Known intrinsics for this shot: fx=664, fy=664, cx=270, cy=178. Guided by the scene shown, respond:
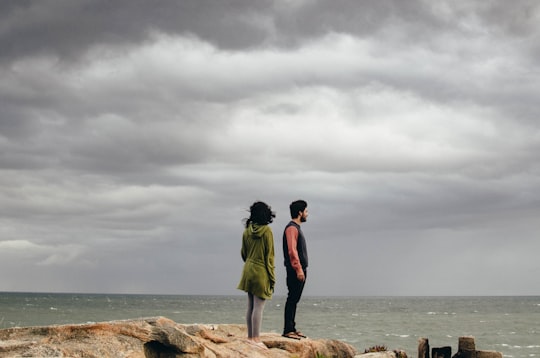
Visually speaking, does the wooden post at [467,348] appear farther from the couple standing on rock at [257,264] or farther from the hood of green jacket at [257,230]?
the hood of green jacket at [257,230]

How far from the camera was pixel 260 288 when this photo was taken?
11258mm

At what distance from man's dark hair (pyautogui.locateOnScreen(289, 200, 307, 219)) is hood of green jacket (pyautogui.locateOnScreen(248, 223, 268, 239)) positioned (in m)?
1.06

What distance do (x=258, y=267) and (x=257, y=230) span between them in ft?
2.08

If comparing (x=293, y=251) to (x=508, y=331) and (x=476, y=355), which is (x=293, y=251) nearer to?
(x=476, y=355)

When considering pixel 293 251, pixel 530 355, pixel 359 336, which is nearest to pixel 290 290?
pixel 293 251

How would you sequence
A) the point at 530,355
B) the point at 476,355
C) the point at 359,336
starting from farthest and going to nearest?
1. the point at 359,336
2. the point at 530,355
3. the point at 476,355

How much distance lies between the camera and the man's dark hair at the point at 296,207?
12.2 metres

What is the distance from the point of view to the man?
1214cm

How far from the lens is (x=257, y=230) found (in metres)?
11.3

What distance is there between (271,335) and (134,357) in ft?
14.0

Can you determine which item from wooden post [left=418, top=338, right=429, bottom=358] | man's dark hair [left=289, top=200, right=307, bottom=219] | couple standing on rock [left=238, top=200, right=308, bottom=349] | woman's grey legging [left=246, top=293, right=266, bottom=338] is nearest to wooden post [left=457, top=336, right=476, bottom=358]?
wooden post [left=418, top=338, right=429, bottom=358]

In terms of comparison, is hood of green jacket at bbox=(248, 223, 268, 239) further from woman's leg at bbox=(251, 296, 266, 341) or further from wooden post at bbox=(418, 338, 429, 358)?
wooden post at bbox=(418, 338, 429, 358)

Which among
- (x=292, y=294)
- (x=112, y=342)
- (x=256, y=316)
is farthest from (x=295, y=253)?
(x=112, y=342)

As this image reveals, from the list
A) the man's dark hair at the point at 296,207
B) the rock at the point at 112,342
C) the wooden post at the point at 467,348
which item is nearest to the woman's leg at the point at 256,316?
the rock at the point at 112,342
